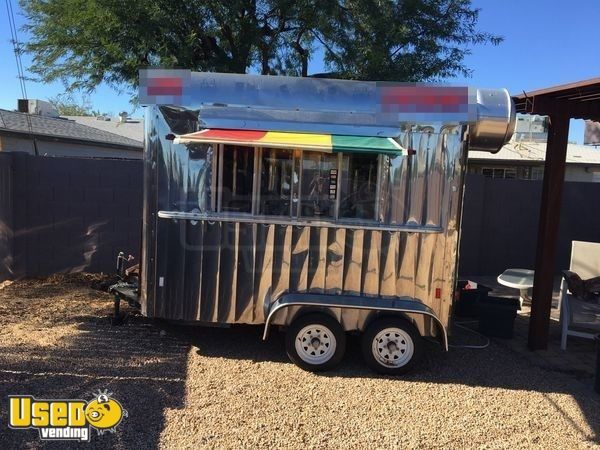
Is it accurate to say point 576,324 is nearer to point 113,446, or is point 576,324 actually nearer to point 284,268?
point 284,268

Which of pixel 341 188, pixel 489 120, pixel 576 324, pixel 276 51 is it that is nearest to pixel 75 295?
pixel 341 188

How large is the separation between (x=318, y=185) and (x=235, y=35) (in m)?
4.37

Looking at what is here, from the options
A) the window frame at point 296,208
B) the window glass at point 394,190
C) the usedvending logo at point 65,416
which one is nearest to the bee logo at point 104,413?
the usedvending logo at point 65,416

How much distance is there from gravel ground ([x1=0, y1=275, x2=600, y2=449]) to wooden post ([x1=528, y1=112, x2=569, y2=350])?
0.49 m

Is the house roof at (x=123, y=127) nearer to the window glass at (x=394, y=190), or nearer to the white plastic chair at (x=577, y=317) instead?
the window glass at (x=394, y=190)

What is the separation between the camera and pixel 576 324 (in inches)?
236

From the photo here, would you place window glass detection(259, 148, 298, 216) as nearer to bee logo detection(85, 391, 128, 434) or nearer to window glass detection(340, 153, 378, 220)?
window glass detection(340, 153, 378, 220)

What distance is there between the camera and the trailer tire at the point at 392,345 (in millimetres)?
4941

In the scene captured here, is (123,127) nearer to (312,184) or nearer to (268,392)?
(312,184)

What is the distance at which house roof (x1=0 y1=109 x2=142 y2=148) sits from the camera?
46.7 ft

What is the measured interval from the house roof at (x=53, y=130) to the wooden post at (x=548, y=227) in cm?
1157

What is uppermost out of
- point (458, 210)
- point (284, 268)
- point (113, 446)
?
point (458, 210)

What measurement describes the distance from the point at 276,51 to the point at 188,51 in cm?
191

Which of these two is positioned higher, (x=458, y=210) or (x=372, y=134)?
(x=372, y=134)
